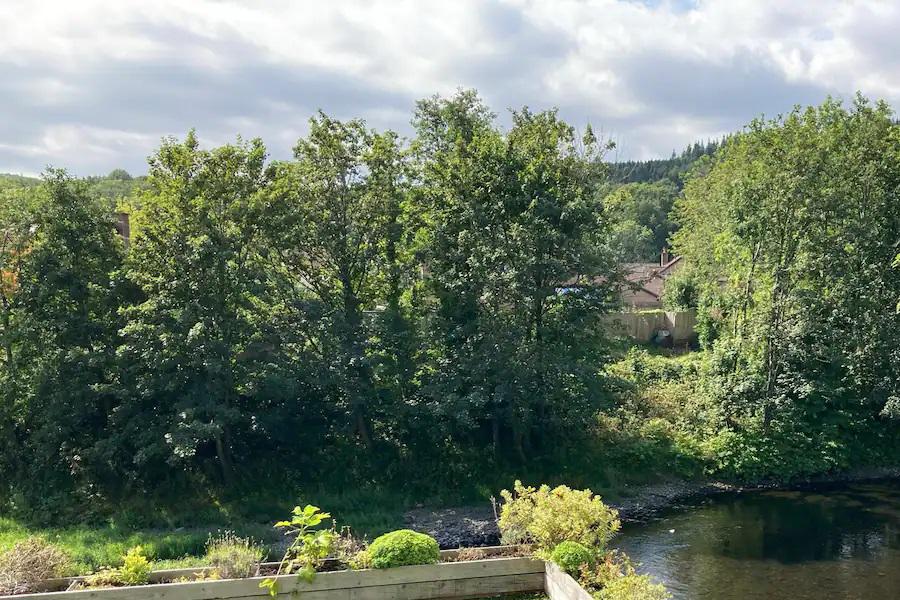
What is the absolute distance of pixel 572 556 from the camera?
1078 centimetres

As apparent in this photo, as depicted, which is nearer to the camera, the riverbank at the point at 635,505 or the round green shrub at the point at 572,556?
the round green shrub at the point at 572,556

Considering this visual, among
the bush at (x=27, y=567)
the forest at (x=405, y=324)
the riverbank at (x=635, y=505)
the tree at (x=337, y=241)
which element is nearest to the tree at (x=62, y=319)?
the forest at (x=405, y=324)

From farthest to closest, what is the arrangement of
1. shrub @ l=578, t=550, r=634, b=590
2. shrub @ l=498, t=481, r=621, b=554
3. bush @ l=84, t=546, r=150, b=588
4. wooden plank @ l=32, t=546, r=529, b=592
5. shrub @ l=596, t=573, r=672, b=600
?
shrub @ l=498, t=481, r=621, b=554
wooden plank @ l=32, t=546, r=529, b=592
bush @ l=84, t=546, r=150, b=588
shrub @ l=578, t=550, r=634, b=590
shrub @ l=596, t=573, r=672, b=600

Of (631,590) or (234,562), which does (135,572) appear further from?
(631,590)

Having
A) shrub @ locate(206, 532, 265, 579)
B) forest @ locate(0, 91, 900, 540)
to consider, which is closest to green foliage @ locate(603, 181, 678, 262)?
forest @ locate(0, 91, 900, 540)

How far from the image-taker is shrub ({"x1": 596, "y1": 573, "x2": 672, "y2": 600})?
9.33 m

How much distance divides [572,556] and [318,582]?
403 centimetres

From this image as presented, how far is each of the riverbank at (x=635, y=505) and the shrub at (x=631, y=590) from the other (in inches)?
319

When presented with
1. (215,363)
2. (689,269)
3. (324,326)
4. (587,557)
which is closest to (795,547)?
(587,557)

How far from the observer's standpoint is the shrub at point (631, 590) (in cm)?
933

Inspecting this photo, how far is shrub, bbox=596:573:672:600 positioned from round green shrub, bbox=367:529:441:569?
289cm

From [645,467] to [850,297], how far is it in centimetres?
899

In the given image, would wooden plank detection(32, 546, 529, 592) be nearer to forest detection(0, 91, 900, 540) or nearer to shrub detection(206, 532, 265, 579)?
shrub detection(206, 532, 265, 579)

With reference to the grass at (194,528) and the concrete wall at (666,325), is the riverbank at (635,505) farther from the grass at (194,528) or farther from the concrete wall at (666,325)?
the concrete wall at (666,325)
